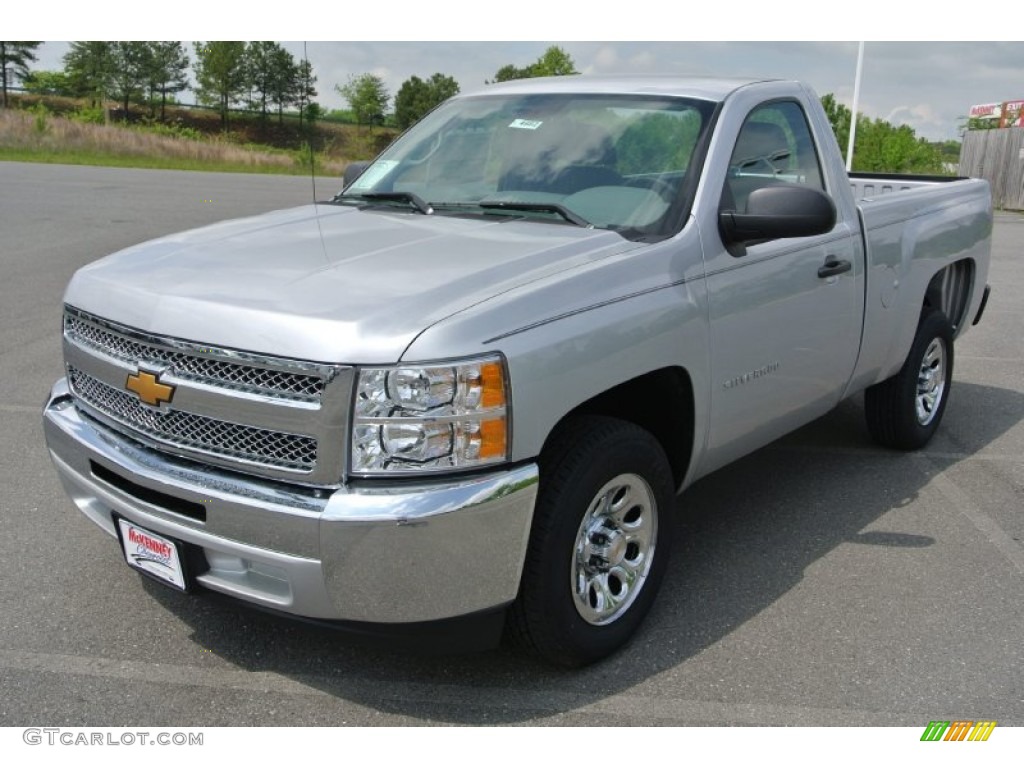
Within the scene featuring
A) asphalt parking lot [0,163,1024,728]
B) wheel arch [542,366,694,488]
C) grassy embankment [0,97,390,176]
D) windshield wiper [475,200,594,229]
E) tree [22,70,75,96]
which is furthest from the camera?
tree [22,70,75,96]

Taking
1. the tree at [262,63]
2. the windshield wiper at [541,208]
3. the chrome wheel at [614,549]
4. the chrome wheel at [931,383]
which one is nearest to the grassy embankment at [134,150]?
the tree at [262,63]

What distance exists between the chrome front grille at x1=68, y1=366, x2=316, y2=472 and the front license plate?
0.96 feet

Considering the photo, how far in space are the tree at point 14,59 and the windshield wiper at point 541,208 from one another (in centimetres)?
7243

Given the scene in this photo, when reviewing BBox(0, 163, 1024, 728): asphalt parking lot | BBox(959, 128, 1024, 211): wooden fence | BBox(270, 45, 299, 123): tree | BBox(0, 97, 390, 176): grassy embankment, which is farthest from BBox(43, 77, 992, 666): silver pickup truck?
BBox(0, 97, 390, 176): grassy embankment

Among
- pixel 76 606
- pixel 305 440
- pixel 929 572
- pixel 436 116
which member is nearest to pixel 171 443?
pixel 305 440

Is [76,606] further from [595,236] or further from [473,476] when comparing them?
[595,236]

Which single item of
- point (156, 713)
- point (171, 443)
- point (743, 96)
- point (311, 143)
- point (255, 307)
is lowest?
point (156, 713)

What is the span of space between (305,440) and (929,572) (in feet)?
8.87

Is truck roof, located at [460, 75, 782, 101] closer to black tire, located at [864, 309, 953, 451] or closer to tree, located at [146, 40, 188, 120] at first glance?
black tire, located at [864, 309, 953, 451]

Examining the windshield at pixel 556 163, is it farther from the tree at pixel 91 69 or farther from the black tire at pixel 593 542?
the tree at pixel 91 69

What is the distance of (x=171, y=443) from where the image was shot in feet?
9.95

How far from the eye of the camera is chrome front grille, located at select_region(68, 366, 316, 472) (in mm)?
2809

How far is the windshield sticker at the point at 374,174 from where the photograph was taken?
4582 millimetres

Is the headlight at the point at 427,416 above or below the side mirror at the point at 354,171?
below
